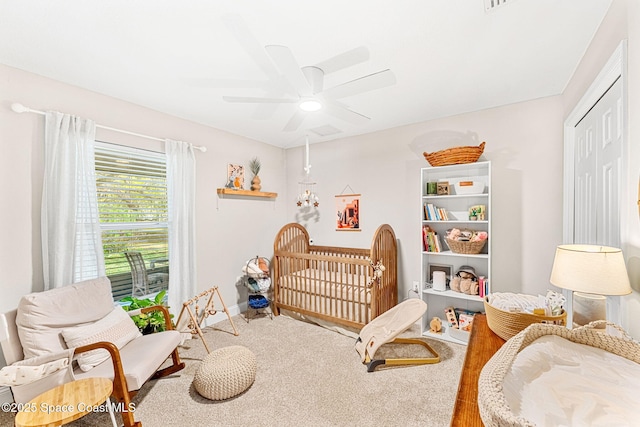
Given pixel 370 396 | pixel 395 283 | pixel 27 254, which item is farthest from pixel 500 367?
pixel 27 254

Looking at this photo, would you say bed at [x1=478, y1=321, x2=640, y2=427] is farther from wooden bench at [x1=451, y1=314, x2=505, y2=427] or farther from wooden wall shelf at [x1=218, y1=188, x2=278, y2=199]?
wooden wall shelf at [x1=218, y1=188, x2=278, y2=199]

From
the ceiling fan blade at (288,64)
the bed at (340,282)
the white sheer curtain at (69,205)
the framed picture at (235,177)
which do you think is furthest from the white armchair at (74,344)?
the ceiling fan blade at (288,64)

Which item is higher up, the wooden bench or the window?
the window

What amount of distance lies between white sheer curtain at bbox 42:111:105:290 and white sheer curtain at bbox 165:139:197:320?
64cm

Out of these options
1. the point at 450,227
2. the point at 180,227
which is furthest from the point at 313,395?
the point at 450,227

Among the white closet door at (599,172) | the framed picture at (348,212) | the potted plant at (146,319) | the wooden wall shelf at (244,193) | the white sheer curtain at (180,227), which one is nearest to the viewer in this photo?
the white closet door at (599,172)

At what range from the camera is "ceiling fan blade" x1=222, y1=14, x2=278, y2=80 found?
1.52 meters

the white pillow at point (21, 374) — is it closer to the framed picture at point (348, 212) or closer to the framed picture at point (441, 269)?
the framed picture at point (348, 212)

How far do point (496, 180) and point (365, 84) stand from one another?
6.41 ft

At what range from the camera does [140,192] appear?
278 centimetres

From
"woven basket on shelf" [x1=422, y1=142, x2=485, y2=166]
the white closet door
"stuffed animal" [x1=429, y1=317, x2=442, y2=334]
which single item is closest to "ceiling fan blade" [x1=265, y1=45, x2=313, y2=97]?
"woven basket on shelf" [x1=422, y1=142, x2=485, y2=166]

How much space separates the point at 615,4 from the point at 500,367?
6.10ft

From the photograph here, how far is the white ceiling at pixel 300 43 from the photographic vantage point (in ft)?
4.72

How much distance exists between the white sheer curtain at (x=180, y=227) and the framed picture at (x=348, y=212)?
1872 millimetres
